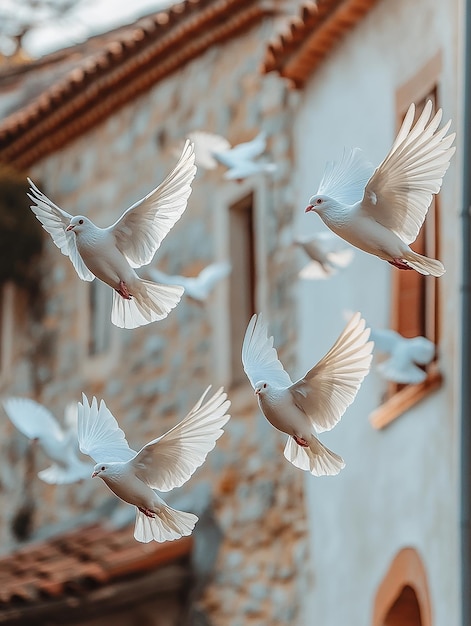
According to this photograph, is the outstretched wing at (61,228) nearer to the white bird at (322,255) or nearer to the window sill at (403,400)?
the white bird at (322,255)

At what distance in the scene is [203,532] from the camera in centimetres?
1103

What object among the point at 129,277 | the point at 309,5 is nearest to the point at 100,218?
the point at 309,5

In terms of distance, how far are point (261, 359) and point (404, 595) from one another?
4.14m

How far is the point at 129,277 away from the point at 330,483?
16.7 ft

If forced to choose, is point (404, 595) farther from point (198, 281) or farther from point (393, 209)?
point (393, 209)

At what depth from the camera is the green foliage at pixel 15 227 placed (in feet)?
45.8

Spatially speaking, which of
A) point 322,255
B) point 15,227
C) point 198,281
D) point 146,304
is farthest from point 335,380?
point 15,227

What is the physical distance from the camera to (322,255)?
748 centimetres

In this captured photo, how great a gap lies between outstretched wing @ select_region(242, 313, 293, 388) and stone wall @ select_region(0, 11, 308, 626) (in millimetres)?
5163

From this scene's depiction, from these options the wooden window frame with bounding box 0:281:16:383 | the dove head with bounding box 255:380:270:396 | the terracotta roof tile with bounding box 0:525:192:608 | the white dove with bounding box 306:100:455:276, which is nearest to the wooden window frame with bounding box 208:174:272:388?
the terracotta roof tile with bounding box 0:525:192:608

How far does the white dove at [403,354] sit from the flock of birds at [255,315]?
9.94 ft

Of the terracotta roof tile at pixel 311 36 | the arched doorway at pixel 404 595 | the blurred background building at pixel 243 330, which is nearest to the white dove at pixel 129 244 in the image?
the blurred background building at pixel 243 330

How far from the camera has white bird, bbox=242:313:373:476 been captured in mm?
4754

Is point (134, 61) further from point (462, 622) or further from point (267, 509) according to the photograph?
point (462, 622)
